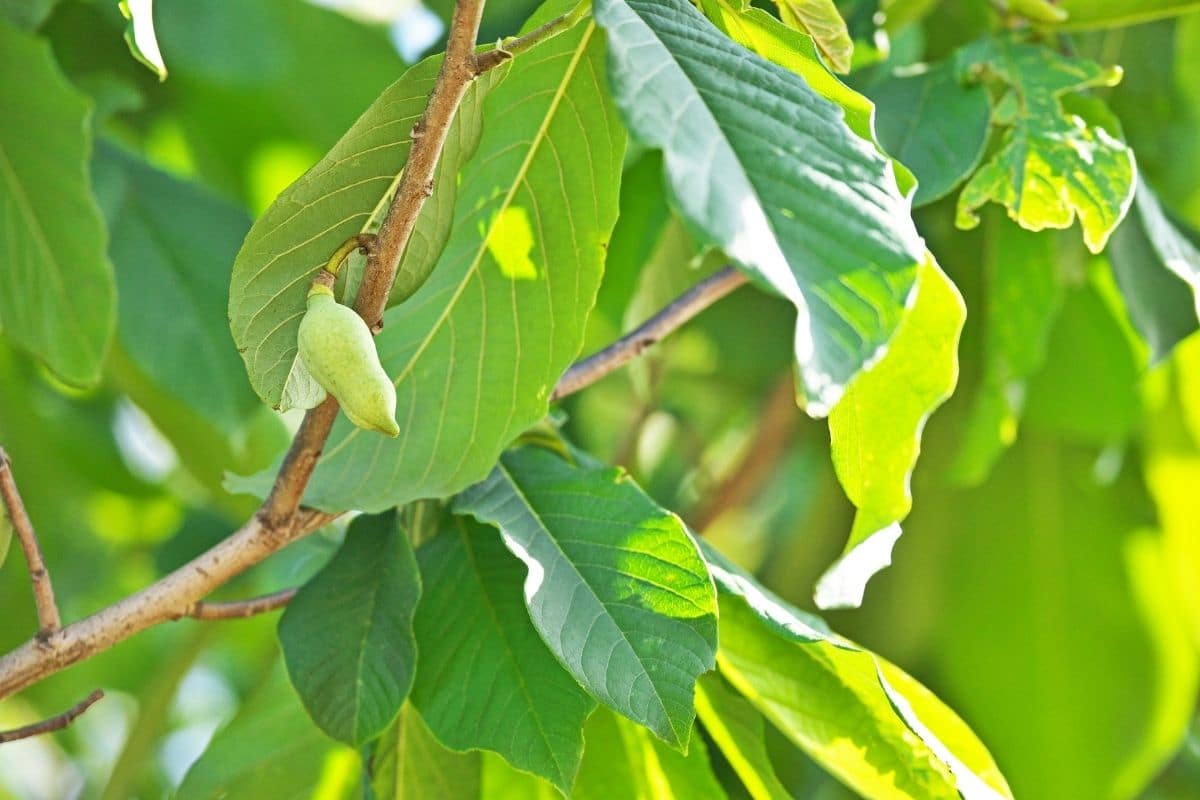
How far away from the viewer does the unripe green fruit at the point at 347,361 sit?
0.53 meters

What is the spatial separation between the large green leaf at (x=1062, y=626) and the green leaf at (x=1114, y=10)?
0.71 metres

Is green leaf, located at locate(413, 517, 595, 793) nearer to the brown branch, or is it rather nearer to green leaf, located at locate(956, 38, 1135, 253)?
the brown branch

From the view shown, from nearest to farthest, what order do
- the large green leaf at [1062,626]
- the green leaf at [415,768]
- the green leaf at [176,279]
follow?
1. the green leaf at [415,768]
2. the green leaf at [176,279]
3. the large green leaf at [1062,626]

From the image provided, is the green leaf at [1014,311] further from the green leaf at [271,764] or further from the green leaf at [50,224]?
the green leaf at [50,224]

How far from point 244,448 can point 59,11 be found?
47cm

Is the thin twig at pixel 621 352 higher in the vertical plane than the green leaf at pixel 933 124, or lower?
higher

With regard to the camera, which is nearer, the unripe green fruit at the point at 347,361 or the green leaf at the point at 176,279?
the unripe green fruit at the point at 347,361

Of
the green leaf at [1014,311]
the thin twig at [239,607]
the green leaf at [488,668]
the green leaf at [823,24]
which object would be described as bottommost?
the green leaf at [1014,311]

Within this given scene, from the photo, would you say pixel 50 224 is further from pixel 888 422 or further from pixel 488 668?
pixel 888 422

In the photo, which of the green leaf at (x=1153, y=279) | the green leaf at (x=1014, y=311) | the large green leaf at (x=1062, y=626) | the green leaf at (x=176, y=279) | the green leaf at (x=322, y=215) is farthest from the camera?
the large green leaf at (x=1062, y=626)

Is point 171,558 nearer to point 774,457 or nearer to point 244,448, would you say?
point 244,448

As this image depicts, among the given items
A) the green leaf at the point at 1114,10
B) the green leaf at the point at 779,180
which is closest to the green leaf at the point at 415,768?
the green leaf at the point at 779,180

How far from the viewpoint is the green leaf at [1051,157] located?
0.76 metres

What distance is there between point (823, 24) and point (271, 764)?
602 millimetres
